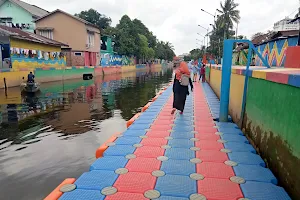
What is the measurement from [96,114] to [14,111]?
3.96 meters

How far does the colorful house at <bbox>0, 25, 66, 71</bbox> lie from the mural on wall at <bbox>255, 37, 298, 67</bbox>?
19403mm

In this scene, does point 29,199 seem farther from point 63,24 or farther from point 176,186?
point 63,24

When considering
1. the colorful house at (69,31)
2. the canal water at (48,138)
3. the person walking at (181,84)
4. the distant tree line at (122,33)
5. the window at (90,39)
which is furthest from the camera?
the distant tree line at (122,33)

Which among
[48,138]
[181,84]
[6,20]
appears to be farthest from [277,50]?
[6,20]

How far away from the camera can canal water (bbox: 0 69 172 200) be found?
5031 millimetres

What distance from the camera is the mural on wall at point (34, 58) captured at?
22172 millimetres

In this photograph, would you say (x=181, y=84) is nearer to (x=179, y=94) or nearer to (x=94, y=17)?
(x=179, y=94)

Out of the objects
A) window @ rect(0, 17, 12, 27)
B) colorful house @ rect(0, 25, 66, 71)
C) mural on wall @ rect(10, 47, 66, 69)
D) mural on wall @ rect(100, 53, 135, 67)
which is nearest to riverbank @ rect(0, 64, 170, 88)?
colorful house @ rect(0, 25, 66, 71)

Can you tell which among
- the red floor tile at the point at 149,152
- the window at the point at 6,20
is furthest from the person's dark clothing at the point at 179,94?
the window at the point at 6,20

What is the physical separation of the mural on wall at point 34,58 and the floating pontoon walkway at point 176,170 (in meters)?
20.1

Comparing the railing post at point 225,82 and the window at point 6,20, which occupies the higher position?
the window at point 6,20

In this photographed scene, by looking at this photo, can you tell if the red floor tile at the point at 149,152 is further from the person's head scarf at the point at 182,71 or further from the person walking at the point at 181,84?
the person's head scarf at the point at 182,71

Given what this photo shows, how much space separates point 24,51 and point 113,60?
25196 mm

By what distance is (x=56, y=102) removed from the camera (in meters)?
14.2
